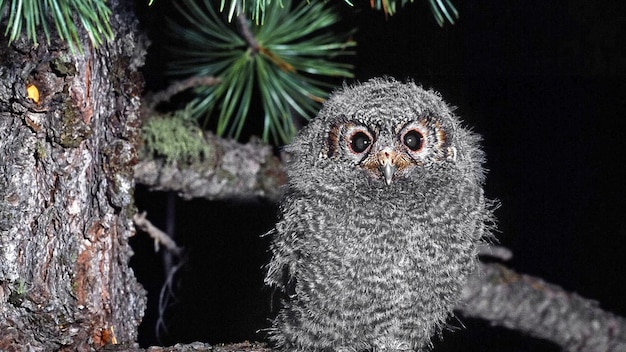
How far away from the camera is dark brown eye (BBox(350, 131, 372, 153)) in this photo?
4.03 ft

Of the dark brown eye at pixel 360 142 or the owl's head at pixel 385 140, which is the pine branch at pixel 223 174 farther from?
the dark brown eye at pixel 360 142

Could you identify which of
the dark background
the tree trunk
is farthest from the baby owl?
the dark background

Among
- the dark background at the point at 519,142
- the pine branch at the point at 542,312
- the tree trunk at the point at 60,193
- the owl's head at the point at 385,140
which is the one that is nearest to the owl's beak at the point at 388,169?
the owl's head at the point at 385,140

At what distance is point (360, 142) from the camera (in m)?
1.23

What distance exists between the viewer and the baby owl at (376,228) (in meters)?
1.20

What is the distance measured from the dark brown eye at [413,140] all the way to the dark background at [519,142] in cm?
81

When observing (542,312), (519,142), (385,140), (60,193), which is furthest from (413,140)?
(519,142)

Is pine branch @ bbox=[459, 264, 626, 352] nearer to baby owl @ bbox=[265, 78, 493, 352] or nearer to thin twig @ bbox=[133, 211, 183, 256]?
baby owl @ bbox=[265, 78, 493, 352]

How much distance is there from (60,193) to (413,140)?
59 cm

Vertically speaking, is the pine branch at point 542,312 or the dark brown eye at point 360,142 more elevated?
the dark brown eye at point 360,142

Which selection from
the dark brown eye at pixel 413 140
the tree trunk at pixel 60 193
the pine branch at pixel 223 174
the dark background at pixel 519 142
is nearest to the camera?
the tree trunk at pixel 60 193

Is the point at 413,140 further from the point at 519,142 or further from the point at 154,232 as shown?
the point at 519,142

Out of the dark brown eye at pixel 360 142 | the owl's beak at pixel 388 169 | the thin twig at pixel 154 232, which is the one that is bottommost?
the thin twig at pixel 154 232

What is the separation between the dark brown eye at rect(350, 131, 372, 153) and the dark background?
2.55ft
